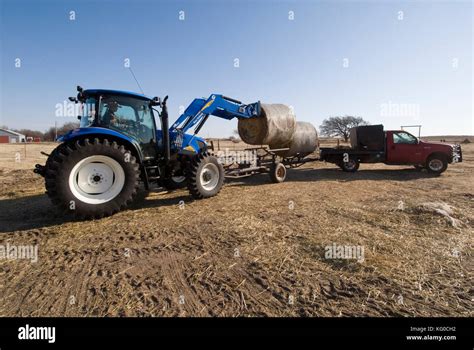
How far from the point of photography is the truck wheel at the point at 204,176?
587cm

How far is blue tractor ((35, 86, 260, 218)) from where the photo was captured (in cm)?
433

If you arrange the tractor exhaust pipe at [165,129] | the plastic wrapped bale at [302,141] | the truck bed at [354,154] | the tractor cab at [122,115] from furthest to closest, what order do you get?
the truck bed at [354,154] < the plastic wrapped bale at [302,141] < the tractor exhaust pipe at [165,129] < the tractor cab at [122,115]

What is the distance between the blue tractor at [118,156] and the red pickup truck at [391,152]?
7071mm

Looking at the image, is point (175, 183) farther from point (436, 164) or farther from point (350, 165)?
point (436, 164)

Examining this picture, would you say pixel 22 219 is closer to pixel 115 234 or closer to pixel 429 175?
pixel 115 234

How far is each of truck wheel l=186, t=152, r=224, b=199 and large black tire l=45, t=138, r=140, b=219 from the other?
4.44ft

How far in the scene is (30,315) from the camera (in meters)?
2.20

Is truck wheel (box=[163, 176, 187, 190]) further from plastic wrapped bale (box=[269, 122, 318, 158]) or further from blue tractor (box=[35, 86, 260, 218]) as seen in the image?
plastic wrapped bale (box=[269, 122, 318, 158])

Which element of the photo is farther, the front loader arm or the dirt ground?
the front loader arm

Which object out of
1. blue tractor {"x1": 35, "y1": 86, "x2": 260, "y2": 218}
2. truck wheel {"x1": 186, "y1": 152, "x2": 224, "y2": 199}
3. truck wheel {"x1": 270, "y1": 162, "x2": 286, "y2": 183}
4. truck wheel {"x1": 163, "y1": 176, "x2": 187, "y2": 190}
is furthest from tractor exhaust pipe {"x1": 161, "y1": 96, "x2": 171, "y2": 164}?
truck wheel {"x1": 270, "y1": 162, "x2": 286, "y2": 183}

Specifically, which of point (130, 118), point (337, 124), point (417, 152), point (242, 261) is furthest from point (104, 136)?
point (337, 124)

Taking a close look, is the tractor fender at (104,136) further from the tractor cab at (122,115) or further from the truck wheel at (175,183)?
the truck wheel at (175,183)

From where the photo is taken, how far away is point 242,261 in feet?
10.1

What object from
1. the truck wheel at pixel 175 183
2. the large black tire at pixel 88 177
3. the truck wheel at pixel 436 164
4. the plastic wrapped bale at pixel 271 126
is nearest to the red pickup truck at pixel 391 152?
the truck wheel at pixel 436 164
